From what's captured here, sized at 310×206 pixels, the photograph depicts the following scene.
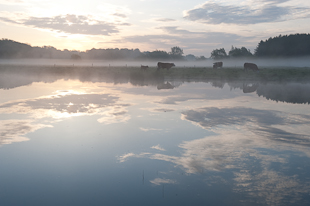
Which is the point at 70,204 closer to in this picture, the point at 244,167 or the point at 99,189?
the point at 99,189

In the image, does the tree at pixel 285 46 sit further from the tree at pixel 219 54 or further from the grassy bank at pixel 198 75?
the grassy bank at pixel 198 75

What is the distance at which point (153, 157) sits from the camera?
6.99 metres

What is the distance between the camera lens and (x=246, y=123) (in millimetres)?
10695

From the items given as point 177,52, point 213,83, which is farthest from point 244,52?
point 213,83

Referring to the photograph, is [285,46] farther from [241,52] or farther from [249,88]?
[249,88]

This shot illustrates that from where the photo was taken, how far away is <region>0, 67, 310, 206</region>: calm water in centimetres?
508

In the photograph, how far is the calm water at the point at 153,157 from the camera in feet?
16.7

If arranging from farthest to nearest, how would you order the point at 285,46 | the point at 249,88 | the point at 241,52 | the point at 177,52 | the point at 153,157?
the point at 177,52 → the point at 241,52 → the point at 285,46 → the point at 249,88 → the point at 153,157

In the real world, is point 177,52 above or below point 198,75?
above

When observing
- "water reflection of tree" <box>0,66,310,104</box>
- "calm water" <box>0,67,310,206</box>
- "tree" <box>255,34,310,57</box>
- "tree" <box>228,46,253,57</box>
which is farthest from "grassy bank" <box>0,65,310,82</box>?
"tree" <box>228,46,253,57</box>

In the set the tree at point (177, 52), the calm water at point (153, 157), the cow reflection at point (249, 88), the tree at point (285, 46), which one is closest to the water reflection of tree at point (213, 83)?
the cow reflection at point (249, 88)

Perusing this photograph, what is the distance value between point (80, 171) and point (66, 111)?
7248 mm

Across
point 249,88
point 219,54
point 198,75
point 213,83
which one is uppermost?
point 219,54

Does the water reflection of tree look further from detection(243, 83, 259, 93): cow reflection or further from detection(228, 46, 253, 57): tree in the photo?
detection(228, 46, 253, 57): tree
